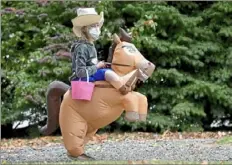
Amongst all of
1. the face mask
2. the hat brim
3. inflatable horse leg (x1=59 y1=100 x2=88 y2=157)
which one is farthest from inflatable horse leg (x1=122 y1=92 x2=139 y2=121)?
the hat brim

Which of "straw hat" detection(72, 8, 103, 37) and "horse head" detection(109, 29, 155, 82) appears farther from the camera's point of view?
"straw hat" detection(72, 8, 103, 37)

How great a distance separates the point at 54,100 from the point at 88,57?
757mm

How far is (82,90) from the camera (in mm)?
6539

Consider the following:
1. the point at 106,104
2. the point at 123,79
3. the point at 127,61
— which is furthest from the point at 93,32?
the point at 106,104

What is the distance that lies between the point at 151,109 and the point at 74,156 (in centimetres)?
561

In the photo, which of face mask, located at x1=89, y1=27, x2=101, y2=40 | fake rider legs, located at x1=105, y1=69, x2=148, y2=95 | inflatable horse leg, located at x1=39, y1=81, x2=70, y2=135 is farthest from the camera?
inflatable horse leg, located at x1=39, y1=81, x2=70, y2=135

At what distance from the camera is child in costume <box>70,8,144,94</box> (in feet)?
21.5

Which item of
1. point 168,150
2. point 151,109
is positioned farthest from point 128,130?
point 168,150

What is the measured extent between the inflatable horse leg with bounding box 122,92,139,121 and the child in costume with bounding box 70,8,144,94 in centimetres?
7

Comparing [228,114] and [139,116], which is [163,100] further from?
[139,116]

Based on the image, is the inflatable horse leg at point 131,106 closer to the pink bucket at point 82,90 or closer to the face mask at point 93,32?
the pink bucket at point 82,90

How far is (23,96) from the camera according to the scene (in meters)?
12.0

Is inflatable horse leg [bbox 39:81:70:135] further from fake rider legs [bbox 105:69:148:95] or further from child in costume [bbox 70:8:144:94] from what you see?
fake rider legs [bbox 105:69:148:95]

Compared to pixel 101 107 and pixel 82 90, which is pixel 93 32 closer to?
pixel 82 90
